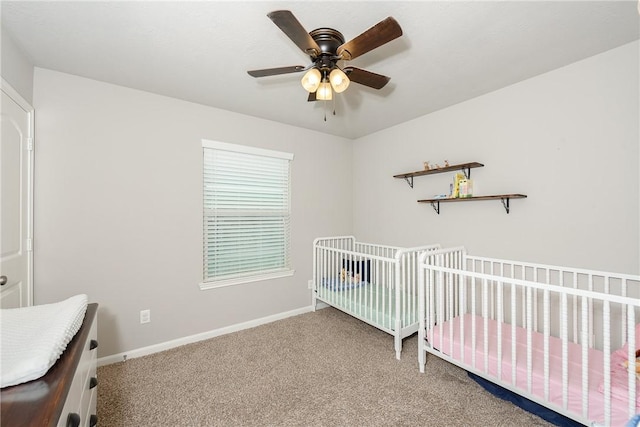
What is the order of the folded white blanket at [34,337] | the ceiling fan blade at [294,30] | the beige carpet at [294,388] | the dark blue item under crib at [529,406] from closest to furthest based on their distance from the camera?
the folded white blanket at [34,337], the ceiling fan blade at [294,30], the dark blue item under crib at [529,406], the beige carpet at [294,388]

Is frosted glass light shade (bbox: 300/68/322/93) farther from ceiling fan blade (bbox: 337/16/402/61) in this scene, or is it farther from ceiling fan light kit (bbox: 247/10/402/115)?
ceiling fan blade (bbox: 337/16/402/61)

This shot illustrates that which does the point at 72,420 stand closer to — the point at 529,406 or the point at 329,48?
the point at 329,48

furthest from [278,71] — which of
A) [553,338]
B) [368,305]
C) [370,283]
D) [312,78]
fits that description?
[553,338]

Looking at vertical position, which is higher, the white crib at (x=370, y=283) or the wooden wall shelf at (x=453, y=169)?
the wooden wall shelf at (x=453, y=169)

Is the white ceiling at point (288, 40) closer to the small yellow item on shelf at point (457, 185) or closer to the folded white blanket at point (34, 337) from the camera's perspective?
the small yellow item on shelf at point (457, 185)

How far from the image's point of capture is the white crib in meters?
2.25

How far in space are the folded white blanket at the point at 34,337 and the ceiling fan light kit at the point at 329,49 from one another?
4.81ft

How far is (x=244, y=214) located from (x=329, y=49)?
1913 mm

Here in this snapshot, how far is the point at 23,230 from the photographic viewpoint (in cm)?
178

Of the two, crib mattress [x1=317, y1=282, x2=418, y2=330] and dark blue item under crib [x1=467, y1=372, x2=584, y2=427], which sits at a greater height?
crib mattress [x1=317, y1=282, x2=418, y2=330]

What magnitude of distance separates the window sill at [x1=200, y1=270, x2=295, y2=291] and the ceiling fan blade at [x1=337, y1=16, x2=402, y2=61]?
7.57 ft

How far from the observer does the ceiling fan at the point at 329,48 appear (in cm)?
116

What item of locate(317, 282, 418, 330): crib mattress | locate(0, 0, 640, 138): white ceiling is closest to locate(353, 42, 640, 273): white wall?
locate(0, 0, 640, 138): white ceiling

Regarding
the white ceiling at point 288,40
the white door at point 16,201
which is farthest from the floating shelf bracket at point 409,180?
the white door at point 16,201
